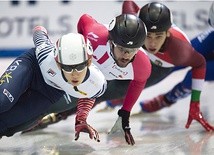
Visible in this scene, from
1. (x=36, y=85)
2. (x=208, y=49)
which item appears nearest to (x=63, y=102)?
(x=36, y=85)

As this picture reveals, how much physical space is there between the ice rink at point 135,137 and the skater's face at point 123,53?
533mm

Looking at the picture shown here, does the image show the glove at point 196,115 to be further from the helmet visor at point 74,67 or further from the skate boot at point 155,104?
the helmet visor at point 74,67

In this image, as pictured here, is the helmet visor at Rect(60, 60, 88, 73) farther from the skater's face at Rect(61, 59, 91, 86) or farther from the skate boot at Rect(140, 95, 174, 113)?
the skate boot at Rect(140, 95, 174, 113)

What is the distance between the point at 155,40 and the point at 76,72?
91cm

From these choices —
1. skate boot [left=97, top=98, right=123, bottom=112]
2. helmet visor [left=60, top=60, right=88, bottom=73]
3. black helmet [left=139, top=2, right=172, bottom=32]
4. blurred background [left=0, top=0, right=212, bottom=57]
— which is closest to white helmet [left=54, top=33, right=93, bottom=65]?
helmet visor [left=60, top=60, right=88, bottom=73]

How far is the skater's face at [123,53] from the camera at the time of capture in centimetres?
365

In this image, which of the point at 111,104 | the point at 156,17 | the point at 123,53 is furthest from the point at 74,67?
the point at 111,104

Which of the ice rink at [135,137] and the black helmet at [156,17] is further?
the black helmet at [156,17]

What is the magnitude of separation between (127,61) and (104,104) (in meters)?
1.57

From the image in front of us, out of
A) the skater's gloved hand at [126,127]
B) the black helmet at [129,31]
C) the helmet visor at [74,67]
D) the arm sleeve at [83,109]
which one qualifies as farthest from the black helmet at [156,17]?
the helmet visor at [74,67]

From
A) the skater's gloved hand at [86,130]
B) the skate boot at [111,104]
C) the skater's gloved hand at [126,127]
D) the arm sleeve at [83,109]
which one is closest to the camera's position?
the skater's gloved hand at [86,130]

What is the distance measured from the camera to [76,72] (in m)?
3.32

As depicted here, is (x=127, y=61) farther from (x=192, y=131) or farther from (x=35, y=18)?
(x=35, y=18)

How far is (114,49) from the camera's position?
12.3 feet
